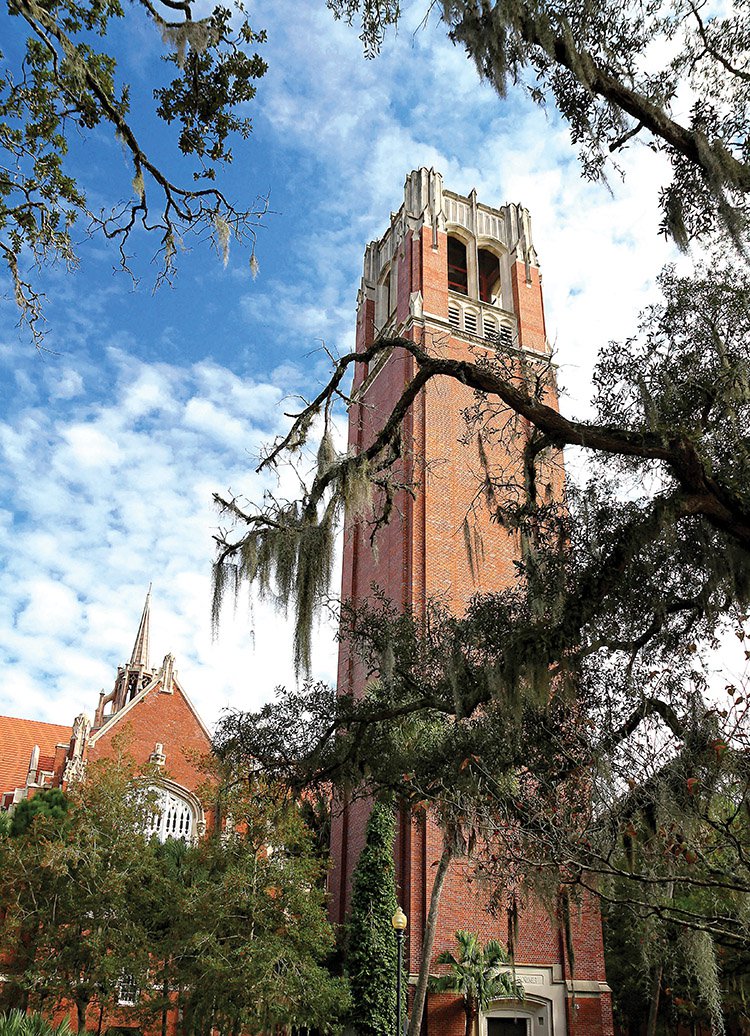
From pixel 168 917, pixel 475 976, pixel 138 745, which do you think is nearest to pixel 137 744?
pixel 138 745

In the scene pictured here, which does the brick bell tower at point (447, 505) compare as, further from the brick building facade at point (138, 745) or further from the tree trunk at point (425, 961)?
the brick building facade at point (138, 745)

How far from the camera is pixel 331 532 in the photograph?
9.45m

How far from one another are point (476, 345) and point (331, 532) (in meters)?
24.1

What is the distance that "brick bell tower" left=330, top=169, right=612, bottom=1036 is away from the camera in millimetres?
21953

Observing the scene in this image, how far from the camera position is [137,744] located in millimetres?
32156

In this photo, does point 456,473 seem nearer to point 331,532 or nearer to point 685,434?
point 331,532

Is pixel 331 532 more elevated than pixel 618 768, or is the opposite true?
pixel 331 532

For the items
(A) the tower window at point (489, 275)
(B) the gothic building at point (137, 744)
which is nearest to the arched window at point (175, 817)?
(B) the gothic building at point (137, 744)

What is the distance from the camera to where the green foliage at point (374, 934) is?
20266 millimetres

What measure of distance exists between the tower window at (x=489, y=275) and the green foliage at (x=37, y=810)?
25.1 metres

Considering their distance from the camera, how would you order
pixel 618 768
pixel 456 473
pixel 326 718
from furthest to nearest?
pixel 456 473
pixel 326 718
pixel 618 768

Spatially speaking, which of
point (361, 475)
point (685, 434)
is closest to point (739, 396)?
point (685, 434)

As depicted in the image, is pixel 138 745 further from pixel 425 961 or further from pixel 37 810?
pixel 425 961

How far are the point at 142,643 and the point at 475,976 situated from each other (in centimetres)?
2367
